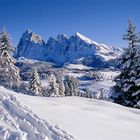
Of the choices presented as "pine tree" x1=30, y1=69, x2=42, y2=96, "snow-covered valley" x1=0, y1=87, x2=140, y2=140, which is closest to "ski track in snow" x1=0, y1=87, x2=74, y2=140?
"snow-covered valley" x1=0, y1=87, x2=140, y2=140

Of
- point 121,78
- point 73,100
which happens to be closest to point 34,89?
point 121,78

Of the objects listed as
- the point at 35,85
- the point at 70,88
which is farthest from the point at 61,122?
the point at 70,88

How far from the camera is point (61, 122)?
12.4m

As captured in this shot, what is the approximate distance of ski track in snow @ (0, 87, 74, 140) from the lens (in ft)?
34.1


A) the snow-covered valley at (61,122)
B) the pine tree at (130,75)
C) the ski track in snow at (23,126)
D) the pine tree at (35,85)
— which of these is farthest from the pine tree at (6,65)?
the ski track in snow at (23,126)

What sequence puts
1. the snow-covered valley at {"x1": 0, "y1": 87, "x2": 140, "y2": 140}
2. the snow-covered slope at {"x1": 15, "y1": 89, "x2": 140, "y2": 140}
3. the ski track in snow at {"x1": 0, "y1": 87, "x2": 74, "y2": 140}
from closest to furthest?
1. the ski track in snow at {"x1": 0, "y1": 87, "x2": 74, "y2": 140}
2. the snow-covered valley at {"x1": 0, "y1": 87, "x2": 140, "y2": 140}
3. the snow-covered slope at {"x1": 15, "y1": 89, "x2": 140, "y2": 140}

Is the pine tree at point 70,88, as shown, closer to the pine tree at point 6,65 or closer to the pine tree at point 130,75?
the pine tree at point 6,65

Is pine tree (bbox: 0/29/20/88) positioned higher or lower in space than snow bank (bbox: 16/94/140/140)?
higher

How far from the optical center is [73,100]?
18.9 m

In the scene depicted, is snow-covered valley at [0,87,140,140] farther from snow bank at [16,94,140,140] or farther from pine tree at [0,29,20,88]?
pine tree at [0,29,20,88]

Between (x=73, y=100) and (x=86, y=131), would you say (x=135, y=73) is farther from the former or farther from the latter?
(x=86, y=131)

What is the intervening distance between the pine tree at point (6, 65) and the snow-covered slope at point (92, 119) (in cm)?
2851

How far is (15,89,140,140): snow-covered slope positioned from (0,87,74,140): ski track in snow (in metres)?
0.53

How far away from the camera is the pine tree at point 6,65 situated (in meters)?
45.2
